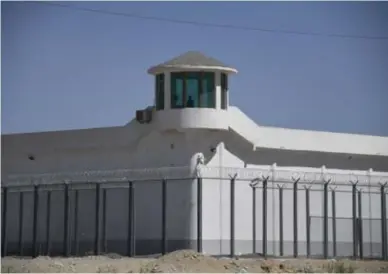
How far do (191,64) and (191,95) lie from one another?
42.3 inches

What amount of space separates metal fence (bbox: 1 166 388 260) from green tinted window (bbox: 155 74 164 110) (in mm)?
3501

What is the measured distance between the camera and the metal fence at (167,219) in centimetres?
3500

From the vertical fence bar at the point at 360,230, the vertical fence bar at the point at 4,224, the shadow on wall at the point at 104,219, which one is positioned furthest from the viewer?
the vertical fence bar at the point at 4,224

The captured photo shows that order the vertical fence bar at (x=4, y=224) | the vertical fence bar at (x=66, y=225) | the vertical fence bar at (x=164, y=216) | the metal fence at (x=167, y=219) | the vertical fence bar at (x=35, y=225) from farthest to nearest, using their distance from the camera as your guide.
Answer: the vertical fence bar at (x=4, y=224)
the vertical fence bar at (x=35, y=225)
the vertical fence bar at (x=66, y=225)
the metal fence at (x=167, y=219)
the vertical fence bar at (x=164, y=216)

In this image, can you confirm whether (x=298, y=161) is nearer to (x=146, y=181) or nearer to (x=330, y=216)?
(x=330, y=216)

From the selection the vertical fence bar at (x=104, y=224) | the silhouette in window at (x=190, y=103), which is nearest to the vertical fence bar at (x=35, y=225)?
the vertical fence bar at (x=104, y=224)

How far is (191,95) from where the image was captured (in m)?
38.0

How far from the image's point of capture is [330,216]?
36906 millimetres

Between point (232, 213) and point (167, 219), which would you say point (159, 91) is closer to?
point (167, 219)

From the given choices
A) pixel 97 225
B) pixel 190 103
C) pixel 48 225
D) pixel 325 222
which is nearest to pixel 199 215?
pixel 97 225

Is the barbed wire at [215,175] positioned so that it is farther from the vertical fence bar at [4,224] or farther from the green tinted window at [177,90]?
the green tinted window at [177,90]

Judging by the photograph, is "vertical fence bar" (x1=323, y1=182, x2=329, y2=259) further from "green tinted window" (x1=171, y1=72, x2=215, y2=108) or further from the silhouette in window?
the silhouette in window

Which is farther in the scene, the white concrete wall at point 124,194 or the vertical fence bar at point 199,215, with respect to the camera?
the white concrete wall at point 124,194

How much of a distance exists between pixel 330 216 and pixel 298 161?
3.75 m
